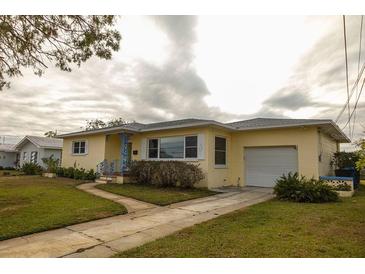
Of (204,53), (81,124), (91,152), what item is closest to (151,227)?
(204,53)

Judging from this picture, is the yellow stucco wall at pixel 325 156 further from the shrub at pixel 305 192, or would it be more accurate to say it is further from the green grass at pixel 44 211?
the green grass at pixel 44 211

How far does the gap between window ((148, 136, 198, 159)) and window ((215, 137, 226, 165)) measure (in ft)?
3.59

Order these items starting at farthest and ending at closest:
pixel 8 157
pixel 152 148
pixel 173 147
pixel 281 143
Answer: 1. pixel 8 157
2. pixel 152 148
3. pixel 173 147
4. pixel 281 143

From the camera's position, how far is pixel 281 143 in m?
11.9

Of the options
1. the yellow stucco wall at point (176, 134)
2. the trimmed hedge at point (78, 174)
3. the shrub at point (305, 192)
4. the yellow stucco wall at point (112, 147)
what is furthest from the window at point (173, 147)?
the shrub at point (305, 192)

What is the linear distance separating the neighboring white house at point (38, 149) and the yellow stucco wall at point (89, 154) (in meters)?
7.69

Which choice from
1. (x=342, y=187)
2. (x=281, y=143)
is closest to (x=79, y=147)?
(x=281, y=143)

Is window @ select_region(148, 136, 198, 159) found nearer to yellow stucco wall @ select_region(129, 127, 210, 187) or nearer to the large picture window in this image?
yellow stucco wall @ select_region(129, 127, 210, 187)

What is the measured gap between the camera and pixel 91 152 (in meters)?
17.5

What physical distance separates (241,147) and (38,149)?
2266 cm

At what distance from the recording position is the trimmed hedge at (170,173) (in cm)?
1144

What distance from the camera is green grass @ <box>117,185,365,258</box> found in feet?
12.4

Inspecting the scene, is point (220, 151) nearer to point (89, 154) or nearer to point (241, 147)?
point (241, 147)
